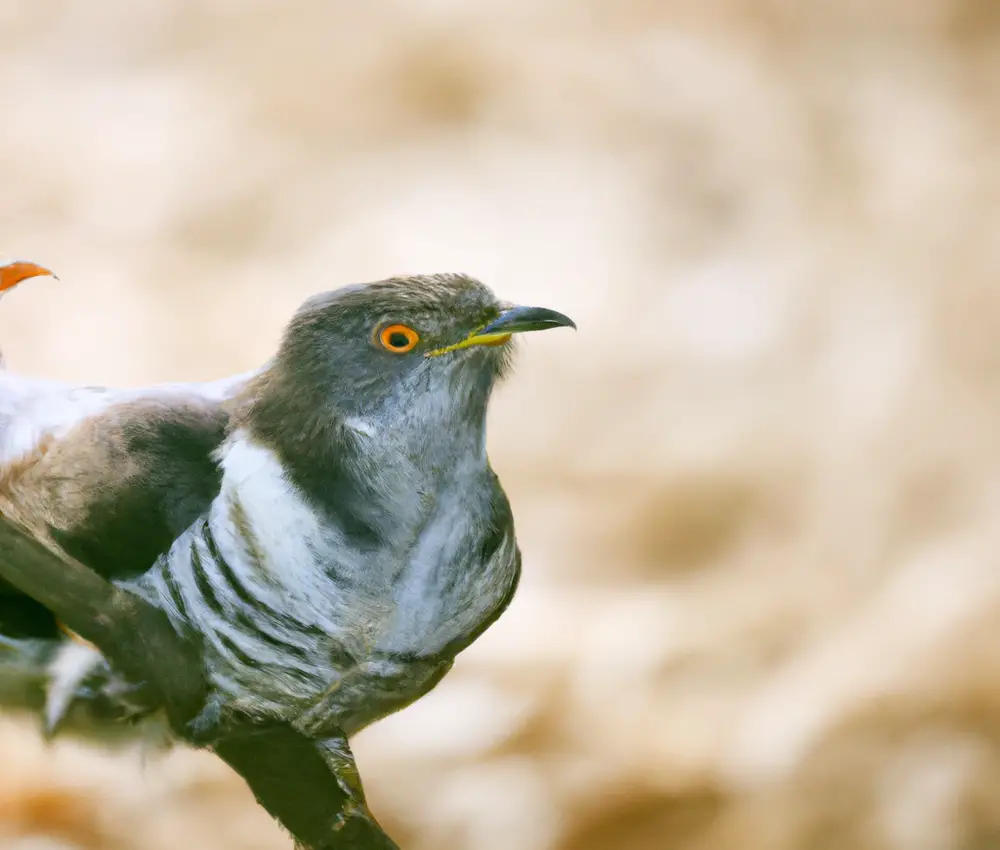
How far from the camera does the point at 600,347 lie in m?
0.98

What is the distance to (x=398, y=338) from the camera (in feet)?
2.48

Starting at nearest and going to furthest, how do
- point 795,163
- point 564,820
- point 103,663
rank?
point 103,663
point 564,820
point 795,163

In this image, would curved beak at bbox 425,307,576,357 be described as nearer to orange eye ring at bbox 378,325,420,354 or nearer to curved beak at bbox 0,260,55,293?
orange eye ring at bbox 378,325,420,354

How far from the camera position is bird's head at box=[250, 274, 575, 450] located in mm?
754

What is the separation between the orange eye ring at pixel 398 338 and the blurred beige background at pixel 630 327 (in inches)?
5.2

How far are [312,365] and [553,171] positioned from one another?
335 mm

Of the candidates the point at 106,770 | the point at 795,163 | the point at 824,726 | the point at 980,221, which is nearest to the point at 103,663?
the point at 106,770

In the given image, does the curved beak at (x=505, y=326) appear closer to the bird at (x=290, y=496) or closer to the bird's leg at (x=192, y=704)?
the bird at (x=290, y=496)

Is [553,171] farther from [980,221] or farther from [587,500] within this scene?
[980,221]

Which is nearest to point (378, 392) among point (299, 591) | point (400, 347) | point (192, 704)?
point (400, 347)

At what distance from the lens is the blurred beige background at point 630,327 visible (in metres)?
0.89

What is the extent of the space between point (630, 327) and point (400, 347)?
0.30m

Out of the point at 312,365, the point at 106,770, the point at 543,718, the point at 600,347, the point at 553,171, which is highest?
the point at 553,171

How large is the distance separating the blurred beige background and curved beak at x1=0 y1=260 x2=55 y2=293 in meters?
0.01
